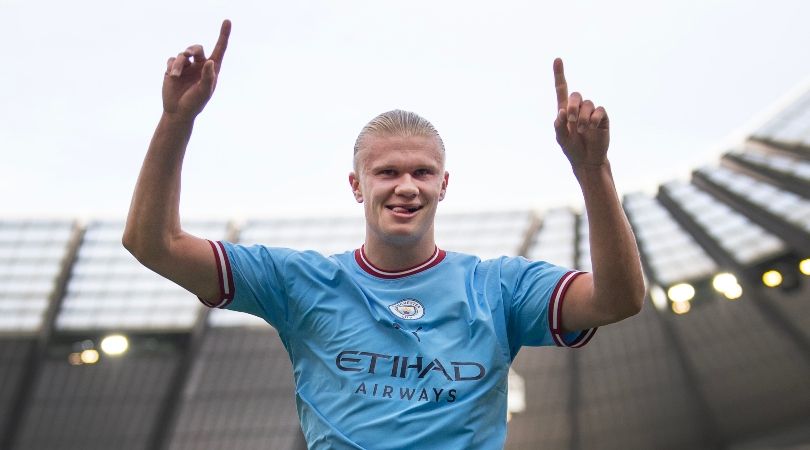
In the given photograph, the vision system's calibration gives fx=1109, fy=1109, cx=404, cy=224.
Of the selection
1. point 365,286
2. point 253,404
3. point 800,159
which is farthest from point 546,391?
point 365,286

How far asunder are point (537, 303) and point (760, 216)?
2819cm

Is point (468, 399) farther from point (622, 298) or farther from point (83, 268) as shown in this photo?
point (83, 268)

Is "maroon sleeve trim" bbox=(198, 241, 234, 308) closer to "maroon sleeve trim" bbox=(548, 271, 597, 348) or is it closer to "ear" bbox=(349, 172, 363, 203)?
"ear" bbox=(349, 172, 363, 203)

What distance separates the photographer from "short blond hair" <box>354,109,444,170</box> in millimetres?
3998

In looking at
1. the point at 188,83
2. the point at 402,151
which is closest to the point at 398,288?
the point at 402,151

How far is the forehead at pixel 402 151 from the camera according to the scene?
12.9 ft

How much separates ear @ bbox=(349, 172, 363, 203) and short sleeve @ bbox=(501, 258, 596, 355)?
0.61 meters

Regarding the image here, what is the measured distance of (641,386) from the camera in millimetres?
38688

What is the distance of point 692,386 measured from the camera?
3803 centimetres

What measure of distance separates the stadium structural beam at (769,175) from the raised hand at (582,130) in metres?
26.1

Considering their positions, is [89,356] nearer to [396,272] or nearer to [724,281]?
[724,281]

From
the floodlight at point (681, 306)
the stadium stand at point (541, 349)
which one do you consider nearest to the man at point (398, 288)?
the stadium stand at point (541, 349)

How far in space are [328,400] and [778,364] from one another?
1366 inches

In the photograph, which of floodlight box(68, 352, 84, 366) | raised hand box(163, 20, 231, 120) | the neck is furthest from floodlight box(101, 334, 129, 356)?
raised hand box(163, 20, 231, 120)
